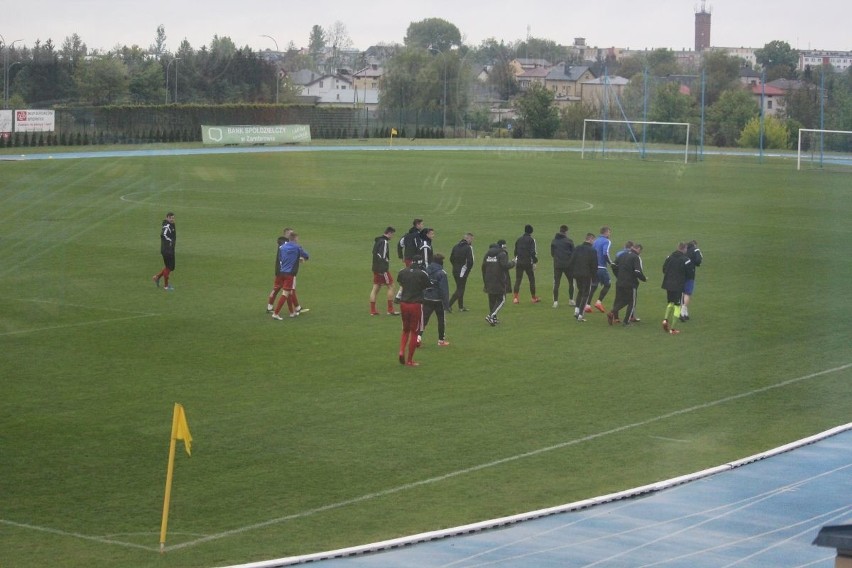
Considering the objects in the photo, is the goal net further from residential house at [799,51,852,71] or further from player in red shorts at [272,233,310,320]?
player in red shorts at [272,233,310,320]

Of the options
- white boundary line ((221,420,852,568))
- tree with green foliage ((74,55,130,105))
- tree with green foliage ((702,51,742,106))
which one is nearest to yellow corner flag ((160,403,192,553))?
white boundary line ((221,420,852,568))

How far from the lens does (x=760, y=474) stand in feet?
46.7

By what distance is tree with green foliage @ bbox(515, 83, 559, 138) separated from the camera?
360 ft

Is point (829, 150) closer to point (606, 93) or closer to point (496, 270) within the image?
point (606, 93)

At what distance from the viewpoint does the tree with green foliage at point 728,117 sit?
102 m

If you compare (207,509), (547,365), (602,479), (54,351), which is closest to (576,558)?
(602,479)

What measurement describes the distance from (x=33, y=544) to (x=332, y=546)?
9.45 feet

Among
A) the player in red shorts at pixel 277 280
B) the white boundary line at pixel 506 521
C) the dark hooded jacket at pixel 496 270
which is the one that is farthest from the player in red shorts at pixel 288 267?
the white boundary line at pixel 506 521

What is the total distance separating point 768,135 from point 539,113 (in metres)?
21.7

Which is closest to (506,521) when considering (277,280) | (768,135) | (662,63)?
(277,280)

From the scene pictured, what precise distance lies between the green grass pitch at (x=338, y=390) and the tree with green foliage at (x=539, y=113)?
69.4m

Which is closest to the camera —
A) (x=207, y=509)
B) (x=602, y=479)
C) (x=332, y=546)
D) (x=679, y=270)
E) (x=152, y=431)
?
(x=332, y=546)

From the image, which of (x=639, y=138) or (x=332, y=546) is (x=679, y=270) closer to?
(x=332, y=546)

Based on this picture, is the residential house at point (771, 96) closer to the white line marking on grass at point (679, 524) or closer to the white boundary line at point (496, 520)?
the white boundary line at point (496, 520)
